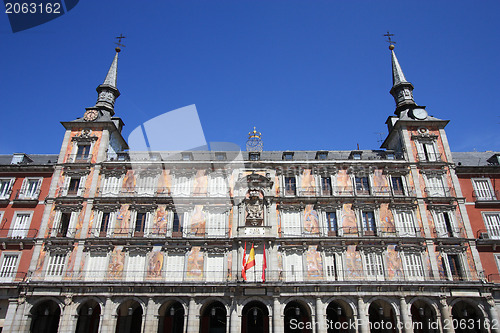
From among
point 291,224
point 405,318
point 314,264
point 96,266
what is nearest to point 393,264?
point 405,318

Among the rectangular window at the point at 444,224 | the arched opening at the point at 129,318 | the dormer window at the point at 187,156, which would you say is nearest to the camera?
the arched opening at the point at 129,318

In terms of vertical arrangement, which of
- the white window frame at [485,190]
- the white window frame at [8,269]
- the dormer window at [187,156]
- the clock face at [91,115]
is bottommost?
the white window frame at [8,269]

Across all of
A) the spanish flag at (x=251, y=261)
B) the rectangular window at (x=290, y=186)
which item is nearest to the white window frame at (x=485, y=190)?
the rectangular window at (x=290, y=186)

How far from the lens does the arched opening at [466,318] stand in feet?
95.1

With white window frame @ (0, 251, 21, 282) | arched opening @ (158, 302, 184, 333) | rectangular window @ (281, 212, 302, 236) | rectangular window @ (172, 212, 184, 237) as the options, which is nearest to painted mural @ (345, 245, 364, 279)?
rectangular window @ (281, 212, 302, 236)

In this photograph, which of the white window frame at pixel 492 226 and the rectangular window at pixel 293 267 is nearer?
the rectangular window at pixel 293 267

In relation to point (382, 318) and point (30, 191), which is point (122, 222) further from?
point (382, 318)

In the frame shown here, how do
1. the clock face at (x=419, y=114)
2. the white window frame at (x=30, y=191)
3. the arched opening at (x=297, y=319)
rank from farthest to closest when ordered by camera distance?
the clock face at (x=419, y=114) → the white window frame at (x=30, y=191) → the arched opening at (x=297, y=319)

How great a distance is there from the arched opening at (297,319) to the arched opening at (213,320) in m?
5.56

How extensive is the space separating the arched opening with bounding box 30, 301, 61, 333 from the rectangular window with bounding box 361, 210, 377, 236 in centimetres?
2844

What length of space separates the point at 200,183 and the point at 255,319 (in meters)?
13.4

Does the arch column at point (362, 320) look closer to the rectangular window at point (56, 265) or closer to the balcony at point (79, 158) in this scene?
the rectangular window at point (56, 265)

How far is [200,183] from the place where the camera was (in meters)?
34.4

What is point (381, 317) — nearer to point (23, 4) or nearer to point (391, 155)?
point (391, 155)
